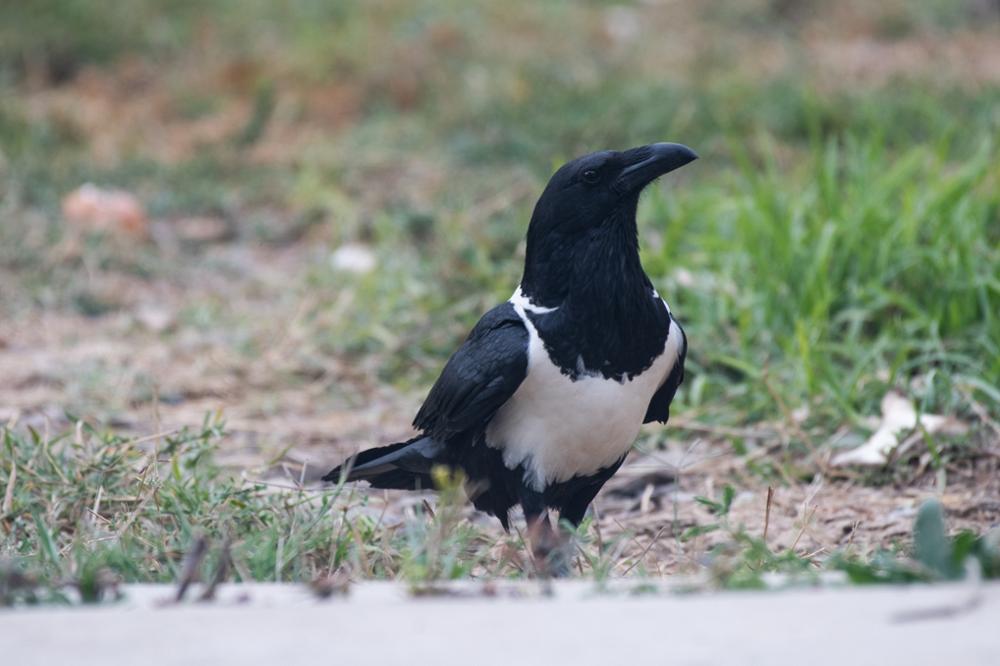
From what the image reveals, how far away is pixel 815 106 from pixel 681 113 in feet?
2.19

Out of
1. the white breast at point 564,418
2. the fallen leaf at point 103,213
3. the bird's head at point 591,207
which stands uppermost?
the bird's head at point 591,207

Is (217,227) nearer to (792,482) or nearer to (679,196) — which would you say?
(679,196)

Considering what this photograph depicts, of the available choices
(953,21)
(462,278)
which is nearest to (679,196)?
(462,278)

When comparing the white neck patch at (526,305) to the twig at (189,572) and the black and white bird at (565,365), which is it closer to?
the black and white bird at (565,365)

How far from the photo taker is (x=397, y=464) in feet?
10.9

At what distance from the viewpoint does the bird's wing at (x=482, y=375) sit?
9.71 ft

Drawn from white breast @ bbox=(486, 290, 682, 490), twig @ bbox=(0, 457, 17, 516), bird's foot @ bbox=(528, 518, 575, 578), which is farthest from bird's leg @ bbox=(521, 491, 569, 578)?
twig @ bbox=(0, 457, 17, 516)

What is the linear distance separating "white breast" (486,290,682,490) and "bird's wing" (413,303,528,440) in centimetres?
3

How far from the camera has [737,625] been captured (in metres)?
1.86

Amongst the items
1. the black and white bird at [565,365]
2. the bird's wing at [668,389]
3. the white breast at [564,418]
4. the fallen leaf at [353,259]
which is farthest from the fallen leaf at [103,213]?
the white breast at [564,418]

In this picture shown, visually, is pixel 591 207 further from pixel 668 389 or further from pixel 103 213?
pixel 103 213

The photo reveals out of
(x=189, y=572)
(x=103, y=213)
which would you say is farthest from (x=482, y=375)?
(x=103, y=213)

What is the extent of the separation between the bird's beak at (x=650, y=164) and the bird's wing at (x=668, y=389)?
322 millimetres

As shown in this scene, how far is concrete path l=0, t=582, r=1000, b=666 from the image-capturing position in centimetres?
178
